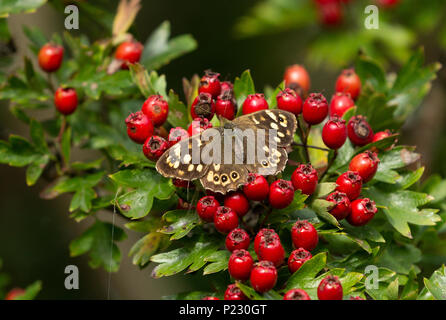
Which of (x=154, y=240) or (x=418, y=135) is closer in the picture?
(x=154, y=240)

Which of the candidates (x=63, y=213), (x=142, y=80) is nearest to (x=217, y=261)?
(x=142, y=80)

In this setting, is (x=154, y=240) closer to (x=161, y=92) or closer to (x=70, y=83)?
(x=161, y=92)

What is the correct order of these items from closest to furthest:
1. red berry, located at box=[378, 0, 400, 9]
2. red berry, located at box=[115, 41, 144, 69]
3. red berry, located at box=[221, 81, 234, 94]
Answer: red berry, located at box=[221, 81, 234, 94]
red berry, located at box=[115, 41, 144, 69]
red berry, located at box=[378, 0, 400, 9]

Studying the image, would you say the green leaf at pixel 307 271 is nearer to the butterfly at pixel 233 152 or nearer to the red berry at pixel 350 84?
the butterfly at pixel 233 152

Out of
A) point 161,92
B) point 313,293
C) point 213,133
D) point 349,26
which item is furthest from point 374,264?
point 349,26

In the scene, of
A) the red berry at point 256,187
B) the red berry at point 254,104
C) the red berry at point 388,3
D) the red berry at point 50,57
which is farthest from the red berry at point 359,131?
the red berry at point 388,3

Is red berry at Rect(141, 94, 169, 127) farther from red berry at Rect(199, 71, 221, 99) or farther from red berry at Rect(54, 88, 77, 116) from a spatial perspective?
red berry at Rect(54, 88, 77, 116)

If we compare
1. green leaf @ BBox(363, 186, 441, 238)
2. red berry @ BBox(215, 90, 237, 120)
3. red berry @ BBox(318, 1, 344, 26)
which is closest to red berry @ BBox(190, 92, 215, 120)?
red berry @ BBox(215, 90, 237, 120)
